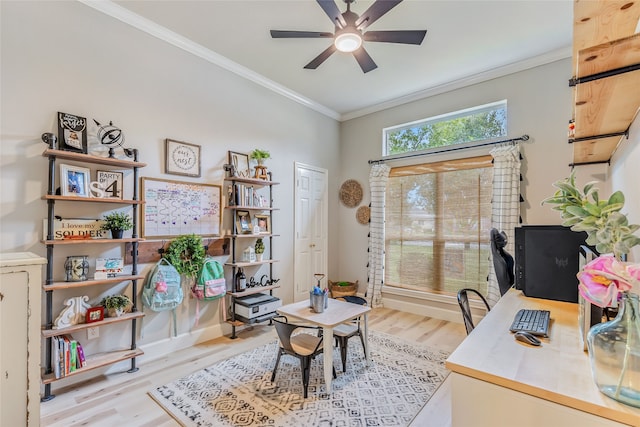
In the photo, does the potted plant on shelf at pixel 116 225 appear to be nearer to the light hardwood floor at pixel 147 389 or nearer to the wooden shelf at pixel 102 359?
the wooden shelf at pixel 102 359

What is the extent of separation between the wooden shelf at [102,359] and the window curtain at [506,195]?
12.7ft

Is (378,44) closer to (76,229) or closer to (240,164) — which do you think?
(240,164)

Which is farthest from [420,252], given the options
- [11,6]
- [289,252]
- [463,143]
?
[11,6]

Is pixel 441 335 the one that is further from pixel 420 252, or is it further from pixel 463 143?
pixel 463 143

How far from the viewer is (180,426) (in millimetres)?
1908

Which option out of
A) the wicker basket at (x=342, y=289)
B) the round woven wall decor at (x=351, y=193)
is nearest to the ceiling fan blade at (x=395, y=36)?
the round woven wall decor at (x=351, y=193)

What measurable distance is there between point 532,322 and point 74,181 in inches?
132

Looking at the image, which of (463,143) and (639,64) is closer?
(639,64)

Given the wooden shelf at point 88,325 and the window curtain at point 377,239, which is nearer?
the wooden shelf at point 88,325

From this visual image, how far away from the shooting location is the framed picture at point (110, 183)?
2.52m

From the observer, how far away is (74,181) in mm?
2338

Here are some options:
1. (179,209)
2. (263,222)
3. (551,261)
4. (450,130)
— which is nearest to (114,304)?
(179,209)

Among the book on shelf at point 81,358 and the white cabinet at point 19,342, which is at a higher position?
the white cabinet at point 19,342

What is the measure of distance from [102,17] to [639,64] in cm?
368
